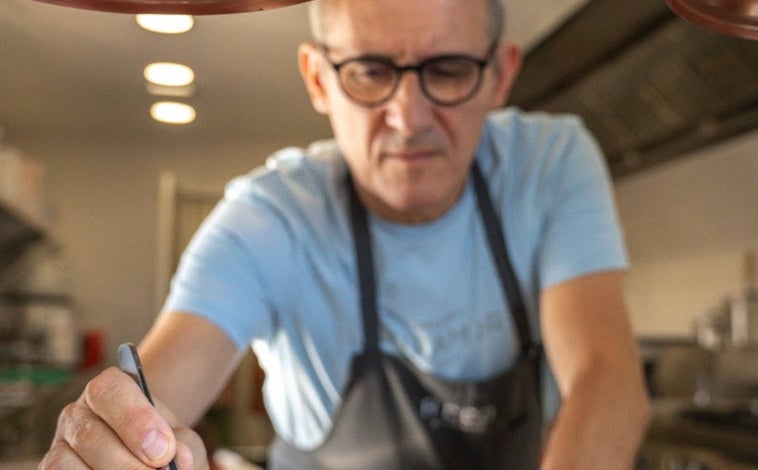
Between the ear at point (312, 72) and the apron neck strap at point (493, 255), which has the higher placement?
the ear at point (312, 72)

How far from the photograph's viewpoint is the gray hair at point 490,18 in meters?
0.42

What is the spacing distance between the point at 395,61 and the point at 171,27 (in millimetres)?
96

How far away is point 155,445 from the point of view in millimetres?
326

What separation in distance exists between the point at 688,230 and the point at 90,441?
1980mm

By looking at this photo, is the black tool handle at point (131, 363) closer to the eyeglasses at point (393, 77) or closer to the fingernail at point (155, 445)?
the fingernail at point (155, 445)

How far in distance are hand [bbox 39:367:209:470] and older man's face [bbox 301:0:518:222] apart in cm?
17

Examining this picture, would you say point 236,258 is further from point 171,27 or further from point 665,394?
point 665,394

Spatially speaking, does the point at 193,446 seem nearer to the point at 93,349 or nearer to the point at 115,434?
the point at 115,434

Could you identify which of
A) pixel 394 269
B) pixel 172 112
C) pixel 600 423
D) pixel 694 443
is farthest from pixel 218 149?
pixel 694 443

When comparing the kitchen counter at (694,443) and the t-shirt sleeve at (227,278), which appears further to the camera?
the kitchen counter at (694,443)

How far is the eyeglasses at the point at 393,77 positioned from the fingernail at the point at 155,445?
0.18 m

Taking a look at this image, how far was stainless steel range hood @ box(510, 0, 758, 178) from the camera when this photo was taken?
4.28 feet

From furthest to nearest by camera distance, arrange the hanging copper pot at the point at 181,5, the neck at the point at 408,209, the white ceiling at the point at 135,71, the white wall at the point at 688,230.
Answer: the white wall at the point at 688,230, the neck at the point at 408,209, the white ceiling at the point at 135,71, the hanging copper pot at the point at 181,5

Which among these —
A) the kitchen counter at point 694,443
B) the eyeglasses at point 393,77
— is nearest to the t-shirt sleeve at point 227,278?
the eyeglasses at point 393,77
